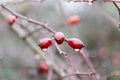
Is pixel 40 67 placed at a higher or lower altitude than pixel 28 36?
lower

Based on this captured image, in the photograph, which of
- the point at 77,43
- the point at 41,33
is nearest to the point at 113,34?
the point at 41,33

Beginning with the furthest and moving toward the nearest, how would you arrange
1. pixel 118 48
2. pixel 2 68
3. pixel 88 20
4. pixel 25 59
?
pixel 88 20
pixel 118 48
pixel 25 59
pixel 2 68

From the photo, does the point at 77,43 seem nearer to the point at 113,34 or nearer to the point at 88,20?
the point at 113,34

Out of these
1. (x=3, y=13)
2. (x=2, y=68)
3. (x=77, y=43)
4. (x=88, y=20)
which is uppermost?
(x=77, y=43)

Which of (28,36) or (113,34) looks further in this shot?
(113,34)

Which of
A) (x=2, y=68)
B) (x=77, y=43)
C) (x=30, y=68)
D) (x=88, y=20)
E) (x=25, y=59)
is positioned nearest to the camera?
(x=77, y=43)

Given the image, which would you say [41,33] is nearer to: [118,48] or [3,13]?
[3,13]
